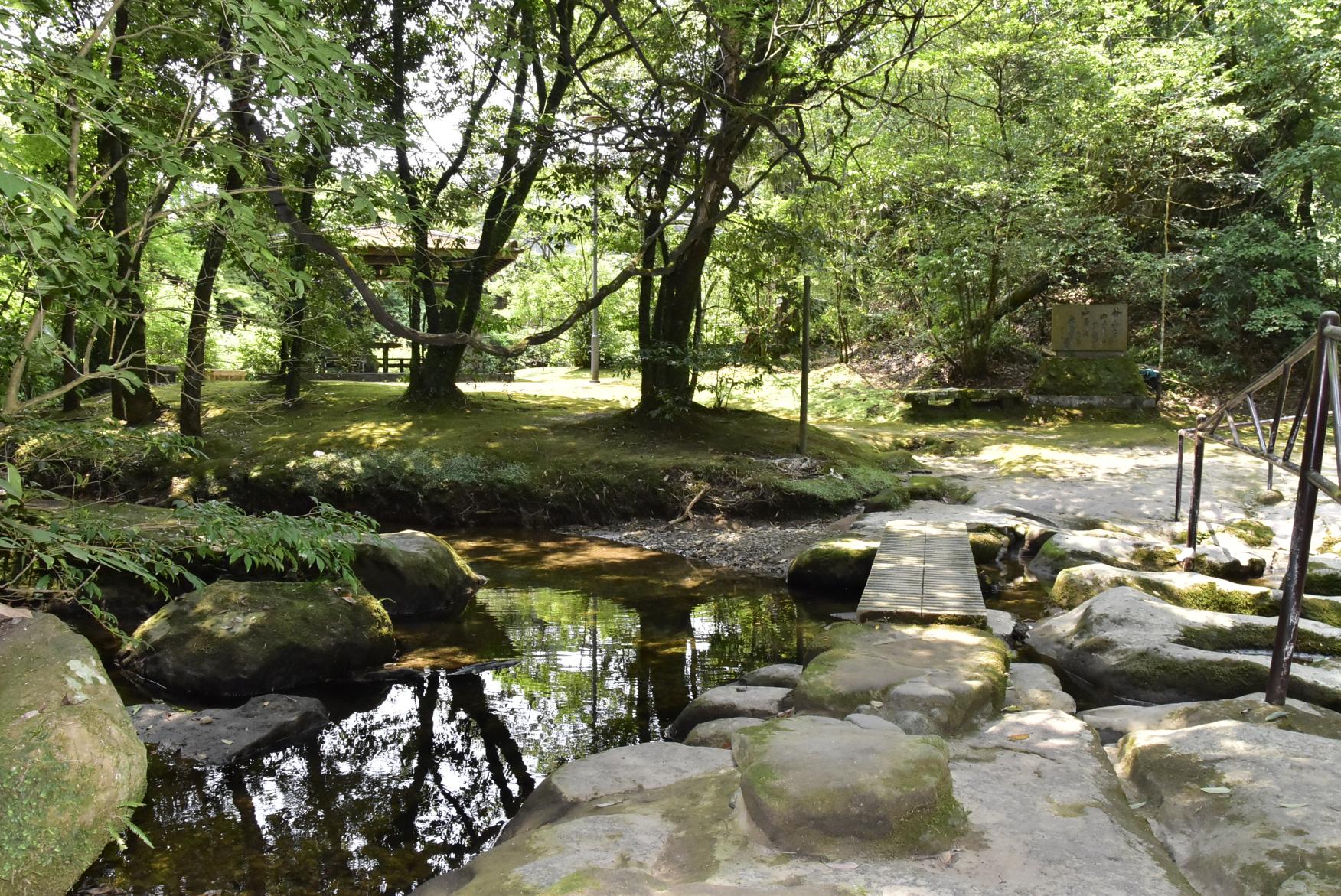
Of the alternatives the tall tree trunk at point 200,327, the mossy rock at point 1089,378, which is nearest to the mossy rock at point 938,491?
the mossy rock at point 1089,378

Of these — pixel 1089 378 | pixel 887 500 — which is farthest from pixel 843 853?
pixel 1089 378

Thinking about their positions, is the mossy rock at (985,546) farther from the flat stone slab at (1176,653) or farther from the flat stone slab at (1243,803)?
the flat stone slab at (1243,803)

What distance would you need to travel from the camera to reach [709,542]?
33.2ft

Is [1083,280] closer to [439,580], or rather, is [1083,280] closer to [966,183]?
[966,183]

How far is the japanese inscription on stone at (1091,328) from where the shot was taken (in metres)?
16.9

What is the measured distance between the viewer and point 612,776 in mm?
3826

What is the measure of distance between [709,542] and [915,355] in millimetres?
13174

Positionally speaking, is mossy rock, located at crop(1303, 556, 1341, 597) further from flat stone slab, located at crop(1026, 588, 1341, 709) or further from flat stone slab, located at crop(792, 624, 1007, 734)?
flat stone slab, located at crop(792, 624, 1007, 734)

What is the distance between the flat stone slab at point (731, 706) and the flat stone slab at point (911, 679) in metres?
0.28

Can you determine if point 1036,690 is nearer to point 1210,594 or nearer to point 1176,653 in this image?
point 1176,653

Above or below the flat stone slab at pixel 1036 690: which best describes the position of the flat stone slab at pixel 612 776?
below

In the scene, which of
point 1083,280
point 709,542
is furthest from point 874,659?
point 1083,280

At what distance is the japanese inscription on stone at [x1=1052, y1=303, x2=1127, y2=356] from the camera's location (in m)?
16.9

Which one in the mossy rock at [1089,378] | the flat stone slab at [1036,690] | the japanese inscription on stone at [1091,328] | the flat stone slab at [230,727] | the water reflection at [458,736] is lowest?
the water reflection at [458,736]
